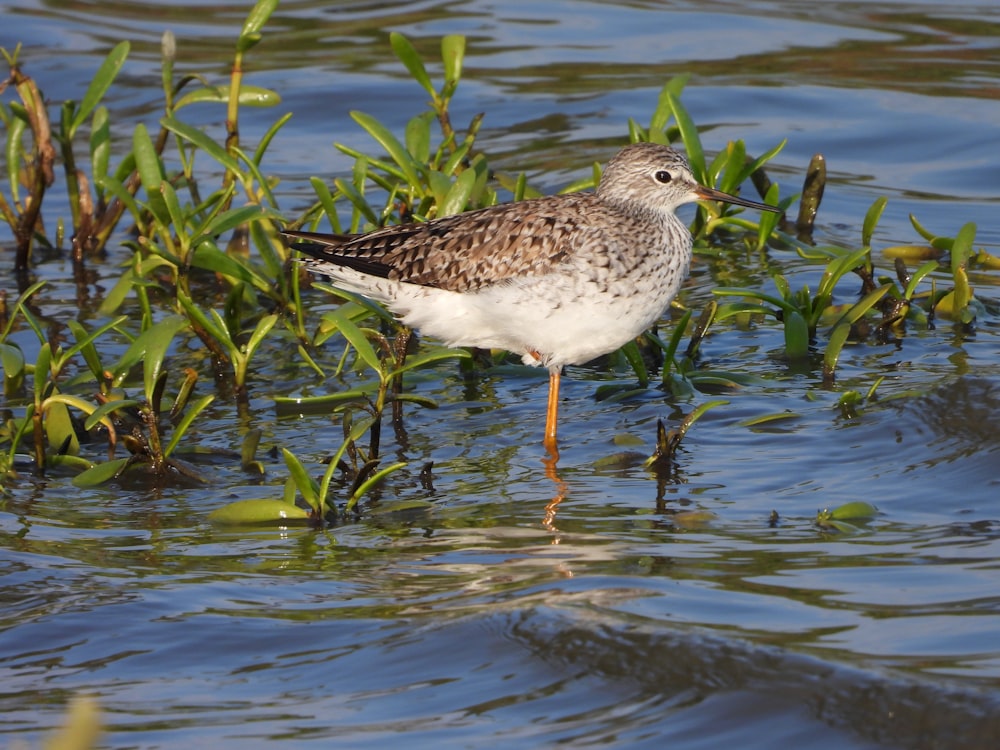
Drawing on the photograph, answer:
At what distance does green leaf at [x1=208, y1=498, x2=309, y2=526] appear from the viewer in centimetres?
659

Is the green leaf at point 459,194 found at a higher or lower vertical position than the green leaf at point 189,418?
higher

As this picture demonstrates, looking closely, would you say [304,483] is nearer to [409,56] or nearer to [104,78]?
[409,56]

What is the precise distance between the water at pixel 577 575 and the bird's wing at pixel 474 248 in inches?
32.6

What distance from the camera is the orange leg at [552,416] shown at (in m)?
7.84

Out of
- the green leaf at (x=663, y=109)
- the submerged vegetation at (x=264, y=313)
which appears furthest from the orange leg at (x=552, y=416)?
the green leaf at (x=663, y=109)

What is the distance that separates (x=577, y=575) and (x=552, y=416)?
7.18 feet

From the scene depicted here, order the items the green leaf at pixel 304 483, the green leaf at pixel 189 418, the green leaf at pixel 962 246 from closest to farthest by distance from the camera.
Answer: the green leaf at pixel 304 483 → the green leaf at pixel 189 418 → the green leaf at pixel 962 246

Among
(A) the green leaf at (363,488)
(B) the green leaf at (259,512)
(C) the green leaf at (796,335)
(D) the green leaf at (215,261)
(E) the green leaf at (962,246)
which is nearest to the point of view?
(B) the green leaf at (259,512)

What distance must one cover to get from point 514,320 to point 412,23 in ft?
32.4

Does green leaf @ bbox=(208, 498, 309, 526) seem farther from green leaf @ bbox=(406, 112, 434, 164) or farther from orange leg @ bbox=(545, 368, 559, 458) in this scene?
green leaf @ bbox=(406, 112, 434, 164)

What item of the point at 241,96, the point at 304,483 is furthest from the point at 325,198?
the point at 304,483

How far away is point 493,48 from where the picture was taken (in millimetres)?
16375

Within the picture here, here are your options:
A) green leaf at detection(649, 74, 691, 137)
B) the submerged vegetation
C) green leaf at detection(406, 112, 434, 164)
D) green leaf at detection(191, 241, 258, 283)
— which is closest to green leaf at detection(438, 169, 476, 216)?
the submerged vegetation

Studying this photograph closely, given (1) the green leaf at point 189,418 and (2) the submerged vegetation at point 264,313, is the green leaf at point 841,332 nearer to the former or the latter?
(2) the submerged vegetation at point 264,313
